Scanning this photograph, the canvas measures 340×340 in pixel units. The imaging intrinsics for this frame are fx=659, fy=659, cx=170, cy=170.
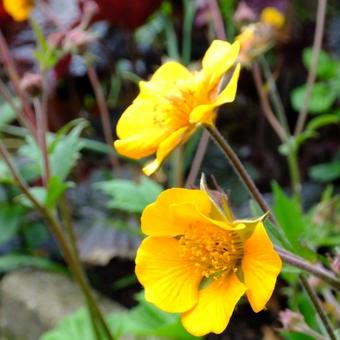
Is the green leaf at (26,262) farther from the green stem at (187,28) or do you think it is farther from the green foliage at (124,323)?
the green stem at (187,28)

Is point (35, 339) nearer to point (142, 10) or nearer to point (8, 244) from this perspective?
point (8, 244)

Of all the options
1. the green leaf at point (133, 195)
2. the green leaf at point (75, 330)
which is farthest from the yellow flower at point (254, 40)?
the green leaf at point (75, 330)

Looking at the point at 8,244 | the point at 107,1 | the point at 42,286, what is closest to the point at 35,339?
the point at 42,286

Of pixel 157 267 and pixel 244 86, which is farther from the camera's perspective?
pixel 244 86

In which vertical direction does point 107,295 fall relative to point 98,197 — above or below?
below

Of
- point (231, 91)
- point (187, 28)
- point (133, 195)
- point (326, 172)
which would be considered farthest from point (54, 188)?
point (187, 28)

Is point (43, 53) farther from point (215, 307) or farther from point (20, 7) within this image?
point (215, 307)
